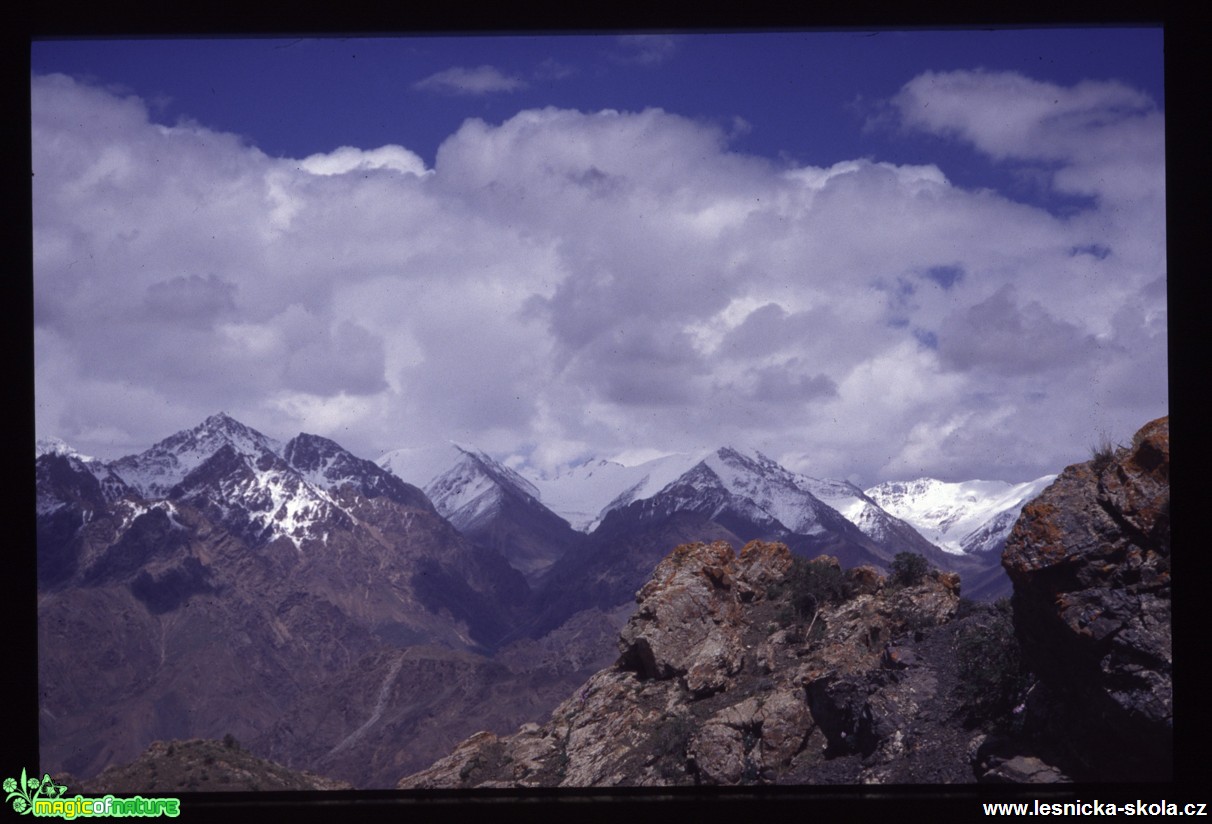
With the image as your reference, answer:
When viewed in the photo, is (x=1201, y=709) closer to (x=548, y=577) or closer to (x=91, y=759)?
(x=91, y=759)

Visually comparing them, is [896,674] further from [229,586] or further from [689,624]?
[229,586]

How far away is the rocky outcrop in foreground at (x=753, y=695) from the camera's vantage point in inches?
345

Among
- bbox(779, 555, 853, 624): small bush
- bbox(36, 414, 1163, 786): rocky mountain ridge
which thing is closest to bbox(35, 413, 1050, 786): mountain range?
bbox(36, 414, 1163, 786): rocky mountain ridge

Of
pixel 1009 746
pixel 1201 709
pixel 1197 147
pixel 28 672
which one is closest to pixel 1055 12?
pixel 1197 147

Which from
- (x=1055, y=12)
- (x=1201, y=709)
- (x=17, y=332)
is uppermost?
(x=1055, y=12)

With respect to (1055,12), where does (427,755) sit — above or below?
below

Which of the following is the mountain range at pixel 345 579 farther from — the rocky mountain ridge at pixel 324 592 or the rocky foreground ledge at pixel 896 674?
the rocky foreground ledge at pixel 896 674

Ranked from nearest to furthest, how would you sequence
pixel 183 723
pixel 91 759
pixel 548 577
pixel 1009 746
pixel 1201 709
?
pixel 1201 709
pixel 1009 746
pixel 91 759
pixel 183 723
pixel 548 577

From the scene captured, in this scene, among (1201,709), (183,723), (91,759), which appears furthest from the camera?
(183,723)

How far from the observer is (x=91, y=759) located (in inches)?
3179

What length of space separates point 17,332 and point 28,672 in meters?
1.89

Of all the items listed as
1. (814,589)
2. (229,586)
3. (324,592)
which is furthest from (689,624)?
(229,586)

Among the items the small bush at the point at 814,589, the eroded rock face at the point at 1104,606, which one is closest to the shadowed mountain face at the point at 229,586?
the small bush at the point at 814,589

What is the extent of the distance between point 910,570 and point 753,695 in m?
3.27
